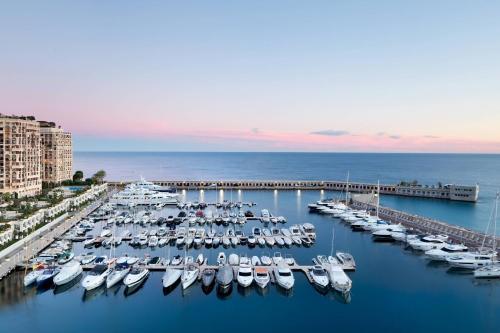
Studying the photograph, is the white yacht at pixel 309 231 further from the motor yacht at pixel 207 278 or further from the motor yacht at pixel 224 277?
the motor yacht at pixel 207 278

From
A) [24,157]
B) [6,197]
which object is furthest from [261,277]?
[24,157]

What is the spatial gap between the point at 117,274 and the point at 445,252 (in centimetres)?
3120

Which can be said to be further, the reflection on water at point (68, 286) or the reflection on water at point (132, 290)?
the reflection on water at point (68, 286)

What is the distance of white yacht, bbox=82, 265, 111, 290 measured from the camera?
3136 cm

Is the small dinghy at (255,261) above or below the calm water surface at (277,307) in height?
above

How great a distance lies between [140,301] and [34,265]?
11.0 metres

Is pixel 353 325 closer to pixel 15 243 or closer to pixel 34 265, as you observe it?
pixel 34 265

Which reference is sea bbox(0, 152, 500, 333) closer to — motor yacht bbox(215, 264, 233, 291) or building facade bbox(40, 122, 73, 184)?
motor yacht bbox(215, 264, 233, 291)

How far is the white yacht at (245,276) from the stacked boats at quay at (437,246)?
19.4 metres

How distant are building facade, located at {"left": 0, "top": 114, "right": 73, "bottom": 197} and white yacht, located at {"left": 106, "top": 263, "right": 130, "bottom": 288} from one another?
4042cm

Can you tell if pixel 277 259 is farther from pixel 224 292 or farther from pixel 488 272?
pixel 488 272

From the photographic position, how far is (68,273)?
32.8m

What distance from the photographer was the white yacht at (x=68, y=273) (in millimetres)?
32062

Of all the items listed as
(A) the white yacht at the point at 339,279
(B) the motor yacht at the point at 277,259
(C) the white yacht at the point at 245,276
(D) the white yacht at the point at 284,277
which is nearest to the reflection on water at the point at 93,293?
(C) the white yacht at the point at 245,276
